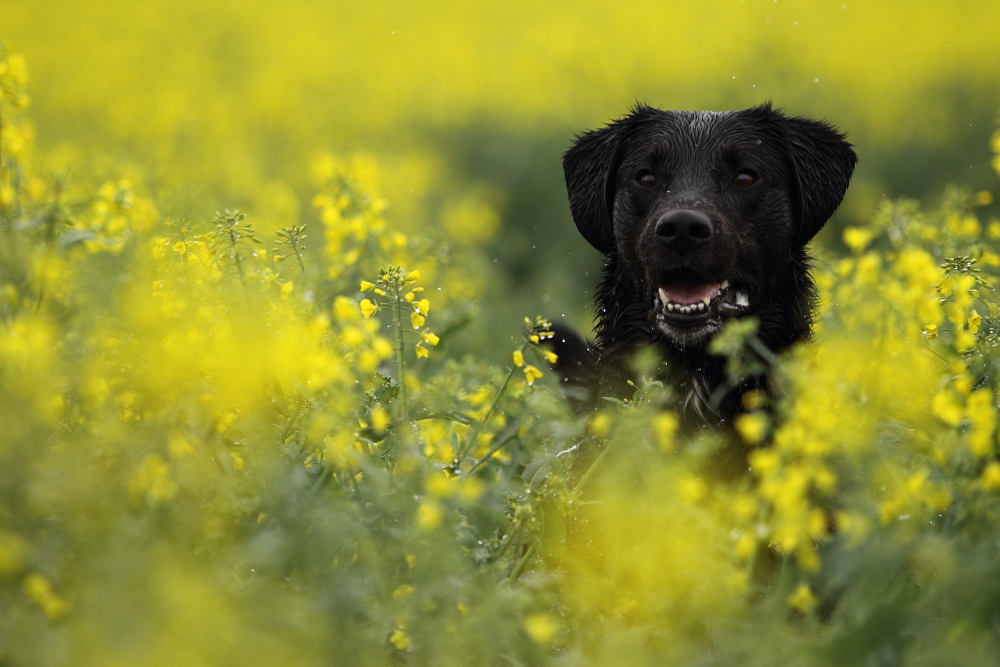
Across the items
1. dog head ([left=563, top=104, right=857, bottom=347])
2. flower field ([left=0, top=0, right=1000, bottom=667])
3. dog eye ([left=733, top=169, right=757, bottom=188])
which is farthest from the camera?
dog eye ([left=733, top=169, right=757, bottom=188])

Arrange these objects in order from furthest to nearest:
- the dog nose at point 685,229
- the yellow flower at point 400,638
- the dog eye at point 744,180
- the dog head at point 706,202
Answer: the dog eye at point 744,180
the dog head at point 706,202
the dog nose at point 685,229
the yellow flower at point 400,638

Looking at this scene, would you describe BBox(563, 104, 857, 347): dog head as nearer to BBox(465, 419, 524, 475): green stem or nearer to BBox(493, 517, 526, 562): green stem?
BBox(465, 419, 524, 475): green stem

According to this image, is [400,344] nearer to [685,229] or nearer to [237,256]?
[237,256]

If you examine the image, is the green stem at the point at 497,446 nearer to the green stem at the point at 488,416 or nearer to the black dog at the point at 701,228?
the green stem at the point at 488,416

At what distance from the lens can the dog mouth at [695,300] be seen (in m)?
3.74

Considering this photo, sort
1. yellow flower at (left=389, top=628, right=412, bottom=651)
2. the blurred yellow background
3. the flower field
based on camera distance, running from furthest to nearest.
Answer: the blurred yellow background < yellow flower at (left=389, top=628, right=412, bottom=651) < the flower field

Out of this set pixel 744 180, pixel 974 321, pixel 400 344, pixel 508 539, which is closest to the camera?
pixel 508 539

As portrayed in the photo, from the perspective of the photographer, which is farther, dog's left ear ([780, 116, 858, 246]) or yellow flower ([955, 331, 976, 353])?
dog's left ear ([780, 116, 858, 246])

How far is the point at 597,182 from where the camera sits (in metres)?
4.32

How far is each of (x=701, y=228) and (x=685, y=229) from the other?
0.06 metres

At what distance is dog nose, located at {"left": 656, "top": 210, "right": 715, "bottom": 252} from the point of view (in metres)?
3.58

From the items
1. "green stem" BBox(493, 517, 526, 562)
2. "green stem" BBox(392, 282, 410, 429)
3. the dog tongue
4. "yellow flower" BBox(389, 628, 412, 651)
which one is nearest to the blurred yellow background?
the dog tongue

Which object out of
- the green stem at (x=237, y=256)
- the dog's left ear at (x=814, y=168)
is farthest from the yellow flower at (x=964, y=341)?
the green stem at (x=237, y=256)

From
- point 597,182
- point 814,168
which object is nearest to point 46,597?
point 597,182
